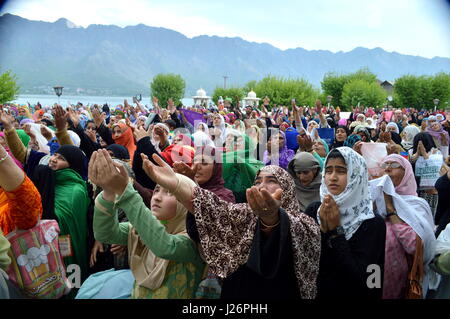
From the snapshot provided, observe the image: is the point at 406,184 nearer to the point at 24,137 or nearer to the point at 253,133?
the point at 253,133

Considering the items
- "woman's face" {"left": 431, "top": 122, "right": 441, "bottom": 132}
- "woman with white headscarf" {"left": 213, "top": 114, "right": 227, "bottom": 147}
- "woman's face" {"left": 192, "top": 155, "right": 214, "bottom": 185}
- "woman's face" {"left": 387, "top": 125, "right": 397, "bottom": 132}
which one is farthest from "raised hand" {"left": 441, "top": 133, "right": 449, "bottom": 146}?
"woman's face" {"left": 192, "top": 155, "right": 214, "bottom": 185}

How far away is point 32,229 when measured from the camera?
7.72ft

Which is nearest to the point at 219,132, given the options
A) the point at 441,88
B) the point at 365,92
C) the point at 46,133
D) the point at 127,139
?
the point at 127,139

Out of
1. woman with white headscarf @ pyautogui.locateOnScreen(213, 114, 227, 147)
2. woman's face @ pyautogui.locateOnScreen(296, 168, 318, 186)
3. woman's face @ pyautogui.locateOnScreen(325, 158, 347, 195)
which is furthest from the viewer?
woman with white headscarf @ pyautogui.locateOnScreen(213, 114, 227, 147)

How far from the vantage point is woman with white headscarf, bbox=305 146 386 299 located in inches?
77.6

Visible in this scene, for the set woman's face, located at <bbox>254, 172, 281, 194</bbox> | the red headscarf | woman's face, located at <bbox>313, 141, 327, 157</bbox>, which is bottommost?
woman's face, located at <bbox>313, 141, 327, 157</bbox>

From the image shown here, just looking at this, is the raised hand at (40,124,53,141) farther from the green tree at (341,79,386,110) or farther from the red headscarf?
the green tree at (341,79,386,110)

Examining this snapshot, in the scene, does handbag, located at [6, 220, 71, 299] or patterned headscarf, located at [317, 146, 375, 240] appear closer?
patterned headscarf, located at [317, 146, 375, 240]

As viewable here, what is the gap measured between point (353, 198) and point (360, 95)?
1926 inches

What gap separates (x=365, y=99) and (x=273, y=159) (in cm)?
4601

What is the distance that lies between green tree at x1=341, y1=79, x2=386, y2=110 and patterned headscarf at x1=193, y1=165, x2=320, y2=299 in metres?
→ 47.8

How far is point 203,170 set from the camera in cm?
273

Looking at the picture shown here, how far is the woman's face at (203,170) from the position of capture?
2.72 m

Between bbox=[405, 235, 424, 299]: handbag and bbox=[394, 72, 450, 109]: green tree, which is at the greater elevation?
bbox=[394, 72, 450, 109]: green tree
